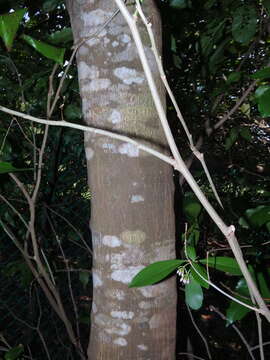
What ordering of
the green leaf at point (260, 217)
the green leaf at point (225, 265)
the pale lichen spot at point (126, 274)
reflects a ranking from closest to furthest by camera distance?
the green leaf at point (225, 265) → the pale lichen spot at point (126, 274) → the green leaf at point (260, 217)

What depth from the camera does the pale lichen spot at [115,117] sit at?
634 mm

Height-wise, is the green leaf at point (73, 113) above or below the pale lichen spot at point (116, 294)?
above

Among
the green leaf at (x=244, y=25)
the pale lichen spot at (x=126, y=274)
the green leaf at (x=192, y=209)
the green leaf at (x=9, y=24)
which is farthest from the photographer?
the green leaf at (x=244, y=25)

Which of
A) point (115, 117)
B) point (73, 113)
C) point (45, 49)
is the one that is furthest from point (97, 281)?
point (73, 113)

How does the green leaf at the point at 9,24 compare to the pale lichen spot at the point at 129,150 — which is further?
the pale lichen spot at the point at 129,150

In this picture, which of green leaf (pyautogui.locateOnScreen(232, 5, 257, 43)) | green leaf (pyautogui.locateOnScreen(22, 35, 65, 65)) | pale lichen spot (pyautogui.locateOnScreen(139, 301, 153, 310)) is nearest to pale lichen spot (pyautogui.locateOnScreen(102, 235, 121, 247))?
pale lichen spot (pyautogui.locateOnScreen(139, 301, 153, 310))

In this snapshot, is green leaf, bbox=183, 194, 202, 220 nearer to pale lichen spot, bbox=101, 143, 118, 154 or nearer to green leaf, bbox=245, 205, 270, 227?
green leaf, bbox=245, 205, 270, 227

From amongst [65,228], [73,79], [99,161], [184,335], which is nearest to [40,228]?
[65,228]

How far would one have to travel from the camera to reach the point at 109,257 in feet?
2.20

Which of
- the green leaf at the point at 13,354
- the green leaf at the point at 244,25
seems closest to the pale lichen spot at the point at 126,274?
the green leaf at the point at 13,354

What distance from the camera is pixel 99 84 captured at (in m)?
0.65

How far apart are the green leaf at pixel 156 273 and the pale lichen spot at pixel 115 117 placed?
0.29 m

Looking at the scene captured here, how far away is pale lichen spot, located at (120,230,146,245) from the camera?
0.64 metres

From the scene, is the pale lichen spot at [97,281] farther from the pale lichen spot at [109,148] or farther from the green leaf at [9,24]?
the green leaf at [9,24]
